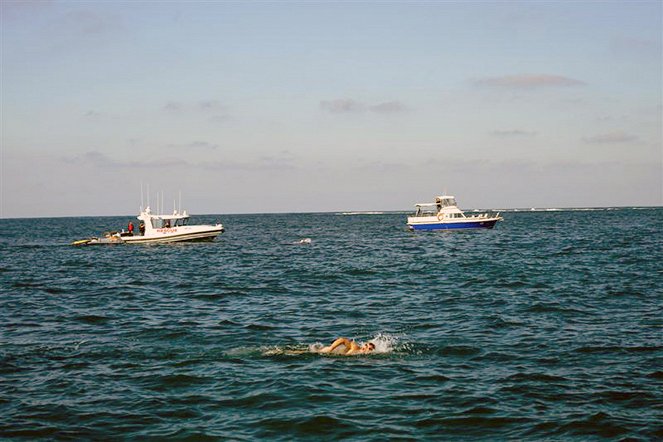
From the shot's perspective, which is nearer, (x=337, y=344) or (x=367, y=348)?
(x=337, y=344)

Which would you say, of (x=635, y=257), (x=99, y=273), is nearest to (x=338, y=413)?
(x=99, y=273)

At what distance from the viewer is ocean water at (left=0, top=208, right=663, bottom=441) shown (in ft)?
37.3

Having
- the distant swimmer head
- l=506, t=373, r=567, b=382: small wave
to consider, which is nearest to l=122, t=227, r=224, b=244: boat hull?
the distant swimmer head

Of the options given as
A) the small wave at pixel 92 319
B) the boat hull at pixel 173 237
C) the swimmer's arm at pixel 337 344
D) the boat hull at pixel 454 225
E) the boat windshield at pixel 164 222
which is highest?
the boat windshield at pixel 164 222

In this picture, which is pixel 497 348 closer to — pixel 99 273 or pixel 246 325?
pixel 246 325

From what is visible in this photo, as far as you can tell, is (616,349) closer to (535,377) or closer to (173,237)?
(535,377)

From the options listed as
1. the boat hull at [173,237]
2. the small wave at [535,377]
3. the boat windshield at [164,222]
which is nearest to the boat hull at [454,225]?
the boat hull at [173,237]

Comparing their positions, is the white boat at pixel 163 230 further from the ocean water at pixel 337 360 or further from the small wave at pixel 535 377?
the small wave at pixel 535 377

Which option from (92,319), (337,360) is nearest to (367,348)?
(337,360)

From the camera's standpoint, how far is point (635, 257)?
147 ft

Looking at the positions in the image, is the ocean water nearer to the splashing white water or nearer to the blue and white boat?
the splashing white water

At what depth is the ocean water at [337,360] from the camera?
11.4 meters

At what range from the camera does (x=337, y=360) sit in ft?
52.3

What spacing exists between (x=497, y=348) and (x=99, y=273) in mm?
30913
